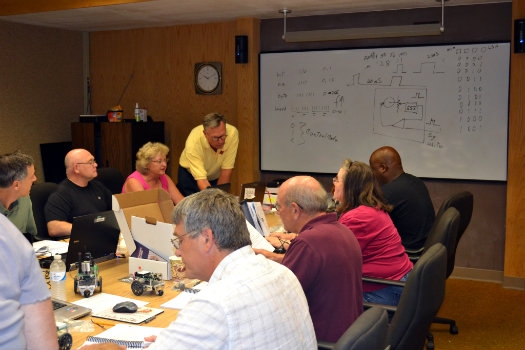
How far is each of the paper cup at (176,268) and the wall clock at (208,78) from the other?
3659mm

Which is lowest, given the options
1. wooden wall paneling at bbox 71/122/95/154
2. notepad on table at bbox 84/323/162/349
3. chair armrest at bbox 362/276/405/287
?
chair armrest at bbox 362/276/405/287

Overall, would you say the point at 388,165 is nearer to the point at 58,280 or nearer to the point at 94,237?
the point at 94,237

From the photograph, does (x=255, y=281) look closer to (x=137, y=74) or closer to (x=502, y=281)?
(x=502, y=281)

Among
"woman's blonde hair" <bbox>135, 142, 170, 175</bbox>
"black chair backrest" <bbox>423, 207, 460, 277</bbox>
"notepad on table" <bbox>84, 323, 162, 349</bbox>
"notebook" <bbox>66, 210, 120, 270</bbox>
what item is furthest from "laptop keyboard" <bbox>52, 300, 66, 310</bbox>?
"woman's blonde hair" <bbox>135, 142, 170, 175</bbox>

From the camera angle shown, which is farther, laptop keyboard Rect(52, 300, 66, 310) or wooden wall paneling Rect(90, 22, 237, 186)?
wooden wall paneling Rect(90, 22, 237, 186)

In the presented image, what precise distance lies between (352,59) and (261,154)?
1.32 m

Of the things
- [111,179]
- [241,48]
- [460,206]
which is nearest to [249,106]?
[241,48]

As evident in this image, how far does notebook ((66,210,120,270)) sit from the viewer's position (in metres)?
3.02

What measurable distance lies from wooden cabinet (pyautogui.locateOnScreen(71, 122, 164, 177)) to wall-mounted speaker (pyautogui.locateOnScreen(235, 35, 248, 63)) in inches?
45.8

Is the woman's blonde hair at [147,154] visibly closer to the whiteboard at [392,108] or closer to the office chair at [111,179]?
the office chair at [111,179]

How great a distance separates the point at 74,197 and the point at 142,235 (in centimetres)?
137

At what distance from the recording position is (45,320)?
1843 millimetres

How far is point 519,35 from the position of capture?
501 cm

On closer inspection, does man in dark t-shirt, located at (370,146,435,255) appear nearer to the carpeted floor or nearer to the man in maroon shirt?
the carpeted floor
